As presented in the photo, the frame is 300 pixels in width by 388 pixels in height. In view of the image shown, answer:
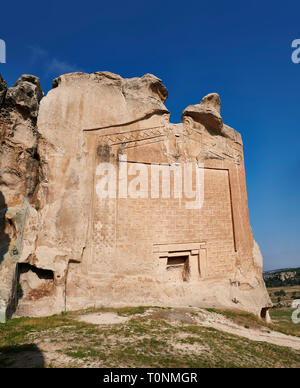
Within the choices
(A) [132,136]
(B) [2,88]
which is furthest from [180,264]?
(B) [2,88]

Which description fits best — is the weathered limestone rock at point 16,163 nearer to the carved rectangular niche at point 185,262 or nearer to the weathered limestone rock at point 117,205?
the weathered limestone rock at point 117,205

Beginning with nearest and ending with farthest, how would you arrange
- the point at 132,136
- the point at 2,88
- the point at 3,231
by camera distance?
the point at 3,231, the point at 2,88, the point at 132,136

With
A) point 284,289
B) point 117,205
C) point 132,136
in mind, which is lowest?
point 284,289

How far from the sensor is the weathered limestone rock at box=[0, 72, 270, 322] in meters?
9.66

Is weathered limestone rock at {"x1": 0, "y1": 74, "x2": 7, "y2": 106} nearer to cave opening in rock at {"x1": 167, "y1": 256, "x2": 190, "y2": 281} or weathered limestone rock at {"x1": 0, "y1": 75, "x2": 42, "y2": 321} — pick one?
weathered limestone rock at {"x1": 0, "y1": 75, "x2": 42, "y2": 321}

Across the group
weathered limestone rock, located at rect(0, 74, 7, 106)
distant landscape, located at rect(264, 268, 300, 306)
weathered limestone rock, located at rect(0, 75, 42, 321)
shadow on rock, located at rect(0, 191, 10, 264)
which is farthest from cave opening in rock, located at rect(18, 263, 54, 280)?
distant landscape, located at rect(264, 268, 300, 306)

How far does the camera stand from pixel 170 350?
5770mm

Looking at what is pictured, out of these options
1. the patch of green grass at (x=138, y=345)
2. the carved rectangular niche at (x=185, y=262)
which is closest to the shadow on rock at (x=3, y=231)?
the patch of green grass at (x=138, y=345)

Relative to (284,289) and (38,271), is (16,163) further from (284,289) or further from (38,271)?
(284,289)

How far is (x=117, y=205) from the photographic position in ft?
34.0

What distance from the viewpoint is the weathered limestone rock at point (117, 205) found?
31.7 ft

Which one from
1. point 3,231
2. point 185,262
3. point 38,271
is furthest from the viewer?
point 185,262

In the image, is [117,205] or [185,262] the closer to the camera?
[117,205]
